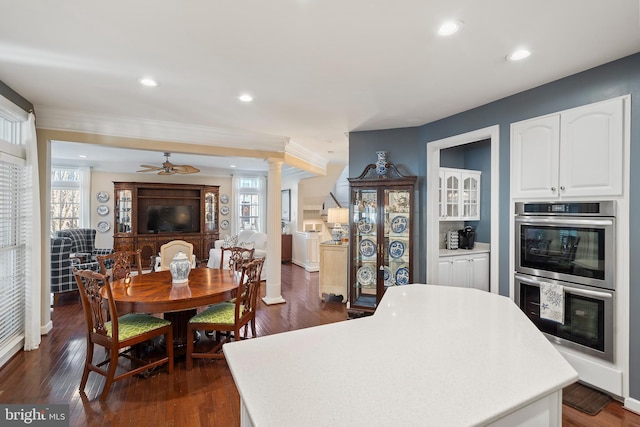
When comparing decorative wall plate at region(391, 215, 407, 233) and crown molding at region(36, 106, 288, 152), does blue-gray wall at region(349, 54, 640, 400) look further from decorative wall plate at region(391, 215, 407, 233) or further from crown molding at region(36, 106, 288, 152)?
crown molding at region(36, 106, 288, 152)

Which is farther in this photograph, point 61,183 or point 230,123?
point 61,183

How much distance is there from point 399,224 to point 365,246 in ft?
1.68

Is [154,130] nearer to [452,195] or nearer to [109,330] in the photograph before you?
[109,330]

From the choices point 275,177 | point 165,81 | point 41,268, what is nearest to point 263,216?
point 275,177

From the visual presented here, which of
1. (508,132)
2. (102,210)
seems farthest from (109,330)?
(102,210)

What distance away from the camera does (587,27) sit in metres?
1.78

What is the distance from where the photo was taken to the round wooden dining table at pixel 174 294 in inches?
95.7

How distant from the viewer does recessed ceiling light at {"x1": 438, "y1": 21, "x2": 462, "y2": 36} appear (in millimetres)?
1739

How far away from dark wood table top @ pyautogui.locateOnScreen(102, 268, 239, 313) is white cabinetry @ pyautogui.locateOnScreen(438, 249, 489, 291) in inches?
96.8

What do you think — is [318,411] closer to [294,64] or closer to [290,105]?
[294,64]

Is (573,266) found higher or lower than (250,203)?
lower

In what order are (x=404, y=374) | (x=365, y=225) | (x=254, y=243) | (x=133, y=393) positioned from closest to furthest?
(x=404, y=374) → (x=133, y=393) → (x=365, y=225) → (x=254, y=243)

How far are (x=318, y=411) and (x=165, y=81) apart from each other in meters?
2.67

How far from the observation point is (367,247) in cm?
397
